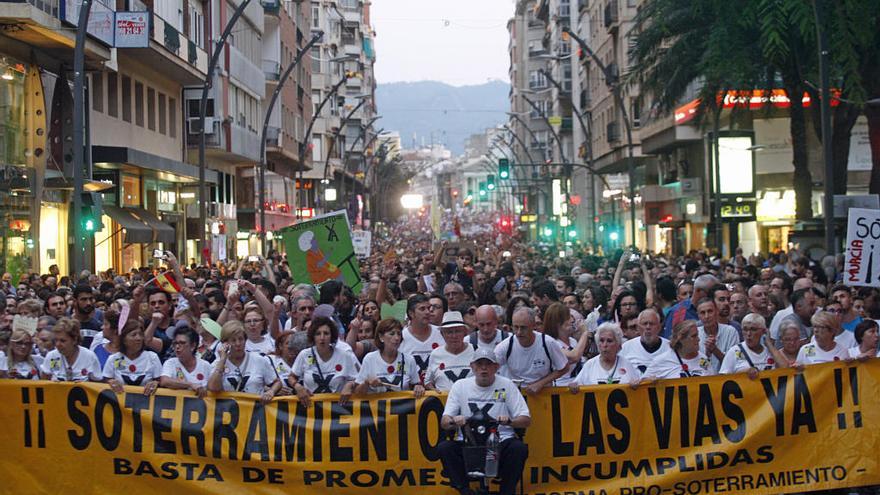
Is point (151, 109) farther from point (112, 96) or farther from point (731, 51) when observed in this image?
point (731, 51)

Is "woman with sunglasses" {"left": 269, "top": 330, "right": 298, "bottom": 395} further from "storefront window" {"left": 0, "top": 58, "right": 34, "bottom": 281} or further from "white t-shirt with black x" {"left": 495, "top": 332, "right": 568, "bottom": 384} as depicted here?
"storefront window" {"left": 0, "top": 58, "right": 34, "bottom": 281}

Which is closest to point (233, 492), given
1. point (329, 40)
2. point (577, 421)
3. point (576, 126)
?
point (577, 421)

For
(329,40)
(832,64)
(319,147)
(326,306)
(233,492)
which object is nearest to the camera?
(233,492)

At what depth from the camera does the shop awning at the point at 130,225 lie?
3412cm

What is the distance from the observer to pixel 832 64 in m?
25.8

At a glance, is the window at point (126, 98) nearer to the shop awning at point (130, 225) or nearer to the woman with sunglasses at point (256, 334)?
the shop awning at point (130, 225)

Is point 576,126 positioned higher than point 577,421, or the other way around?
point 576,126

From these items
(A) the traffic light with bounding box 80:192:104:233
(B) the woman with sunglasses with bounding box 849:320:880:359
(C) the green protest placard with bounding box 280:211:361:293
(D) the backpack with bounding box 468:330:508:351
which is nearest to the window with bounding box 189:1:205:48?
(A) the traffic light with bounding box 80:192:104:233

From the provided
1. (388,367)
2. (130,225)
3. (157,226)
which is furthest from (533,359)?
(157,226)

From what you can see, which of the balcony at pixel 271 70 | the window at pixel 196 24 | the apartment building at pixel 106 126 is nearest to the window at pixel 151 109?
the apartment building at pixel 106 126

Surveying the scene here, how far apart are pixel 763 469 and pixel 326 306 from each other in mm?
4619

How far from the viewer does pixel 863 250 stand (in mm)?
13883

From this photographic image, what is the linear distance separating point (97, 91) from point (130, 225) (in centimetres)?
328

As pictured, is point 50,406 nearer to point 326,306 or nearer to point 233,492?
point 233,492
